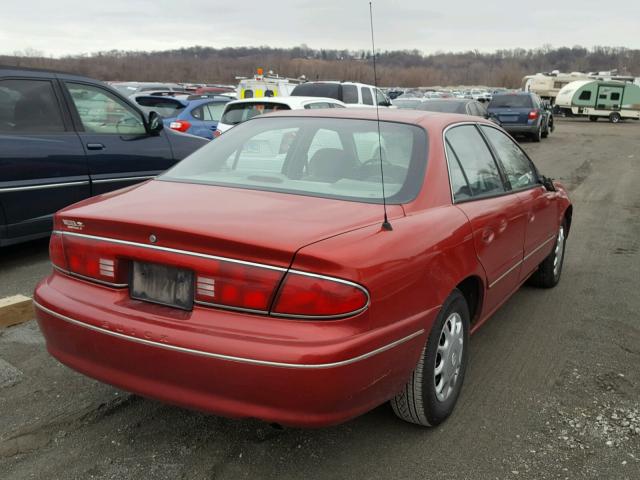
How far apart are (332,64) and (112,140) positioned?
241 cm

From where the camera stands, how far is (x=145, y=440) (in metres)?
2.69

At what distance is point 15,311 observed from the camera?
397 cm

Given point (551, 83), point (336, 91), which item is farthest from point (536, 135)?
point (551, 83)

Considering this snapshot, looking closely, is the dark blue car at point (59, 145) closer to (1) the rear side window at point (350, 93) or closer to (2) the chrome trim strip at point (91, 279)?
(2) the chrome trim strip at point (91, 279)

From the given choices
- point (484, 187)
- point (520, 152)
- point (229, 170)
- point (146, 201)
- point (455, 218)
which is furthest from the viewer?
point (520, 152)

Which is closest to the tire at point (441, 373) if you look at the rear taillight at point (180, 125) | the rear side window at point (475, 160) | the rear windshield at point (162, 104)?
the rear side window at point (475, 160)

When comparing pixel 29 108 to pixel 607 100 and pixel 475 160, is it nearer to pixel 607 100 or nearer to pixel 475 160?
pixel 475 160

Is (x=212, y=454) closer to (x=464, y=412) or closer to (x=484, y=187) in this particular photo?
(x=464, y=412)

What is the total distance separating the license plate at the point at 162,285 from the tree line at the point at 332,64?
145cm

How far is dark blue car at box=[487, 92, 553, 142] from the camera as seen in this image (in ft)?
64.4

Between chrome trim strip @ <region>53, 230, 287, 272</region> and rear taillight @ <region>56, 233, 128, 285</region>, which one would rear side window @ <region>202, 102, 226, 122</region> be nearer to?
rear taillight @ <region>56, 233, 128, 285</region>

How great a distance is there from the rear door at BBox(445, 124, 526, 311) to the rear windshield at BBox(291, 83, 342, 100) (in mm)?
11094

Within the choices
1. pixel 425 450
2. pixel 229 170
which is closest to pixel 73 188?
pixel 229 170

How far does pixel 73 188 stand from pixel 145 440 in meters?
3.47
